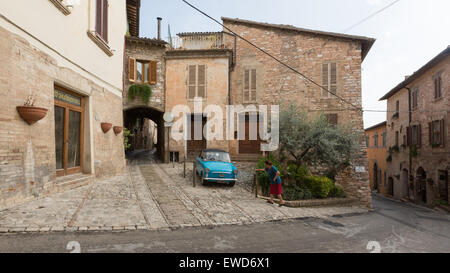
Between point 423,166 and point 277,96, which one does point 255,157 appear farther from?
point 423,166

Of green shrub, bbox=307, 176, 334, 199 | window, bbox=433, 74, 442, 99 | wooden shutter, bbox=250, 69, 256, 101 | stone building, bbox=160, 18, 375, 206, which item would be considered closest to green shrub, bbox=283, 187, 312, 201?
green shrub, bbox=307, 176, 334, 199

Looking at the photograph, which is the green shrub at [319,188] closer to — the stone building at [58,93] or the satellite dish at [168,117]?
the stone building at [58,93]

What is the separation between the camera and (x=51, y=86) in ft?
20.0

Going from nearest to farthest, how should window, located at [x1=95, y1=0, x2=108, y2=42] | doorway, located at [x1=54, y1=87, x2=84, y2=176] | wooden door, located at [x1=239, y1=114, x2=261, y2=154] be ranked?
doorway, located at [x1=54, y1=87, x2=84, y2=176]
window, located at [x1=95, y1=0, x2=108, y2=42]
wooden door, located at [x1=239, y1=114, x2=261, y2=154]

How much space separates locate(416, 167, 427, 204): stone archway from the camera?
16.3m

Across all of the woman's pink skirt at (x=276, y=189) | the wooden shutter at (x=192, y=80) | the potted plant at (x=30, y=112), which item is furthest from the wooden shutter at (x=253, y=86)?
the potted plant at (x=30, y=112)

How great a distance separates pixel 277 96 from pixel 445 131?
398 inches

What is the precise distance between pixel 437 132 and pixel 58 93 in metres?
20.2

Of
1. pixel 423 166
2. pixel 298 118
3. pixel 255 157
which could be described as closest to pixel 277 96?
pixel 255 157

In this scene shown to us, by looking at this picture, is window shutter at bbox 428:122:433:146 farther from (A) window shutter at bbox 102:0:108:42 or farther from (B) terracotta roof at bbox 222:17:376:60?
(A) window shutter at bbox 102:0:108:42

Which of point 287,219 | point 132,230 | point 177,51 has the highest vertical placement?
point 177,51

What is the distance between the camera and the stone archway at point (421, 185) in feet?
53.4

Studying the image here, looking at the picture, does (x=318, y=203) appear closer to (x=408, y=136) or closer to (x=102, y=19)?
(x=102, y=19)
